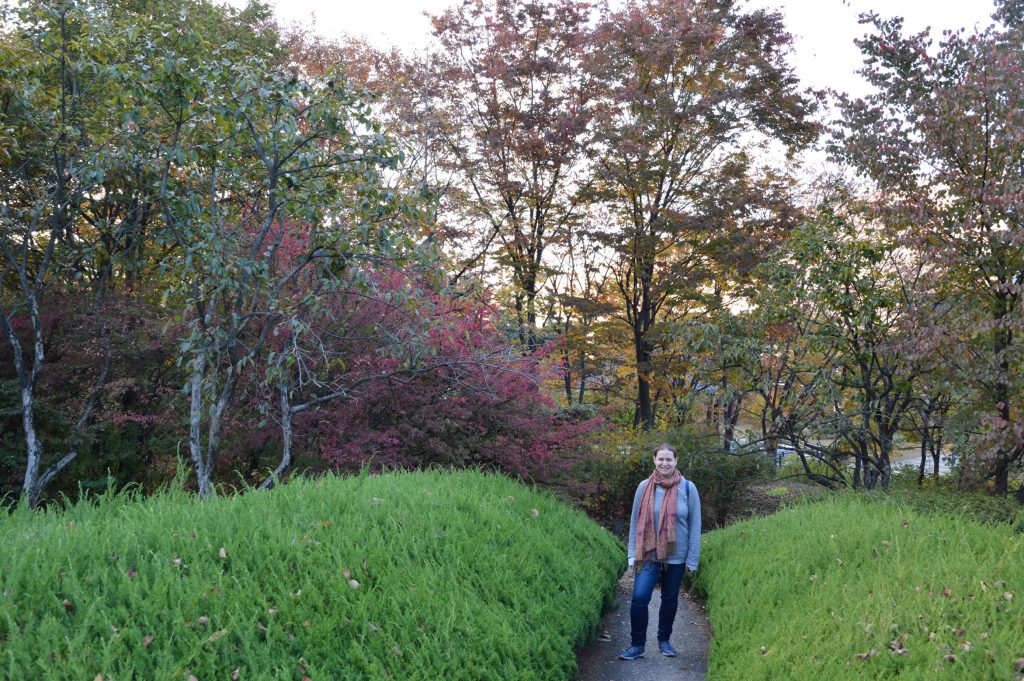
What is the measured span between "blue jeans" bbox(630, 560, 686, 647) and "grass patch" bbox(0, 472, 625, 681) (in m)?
0.39

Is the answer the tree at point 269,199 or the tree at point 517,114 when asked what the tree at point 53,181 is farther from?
the tree at point 517,114

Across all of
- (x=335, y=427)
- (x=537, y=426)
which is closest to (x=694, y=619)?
(x=537, y=426)

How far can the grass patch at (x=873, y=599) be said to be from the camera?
379 centimetres

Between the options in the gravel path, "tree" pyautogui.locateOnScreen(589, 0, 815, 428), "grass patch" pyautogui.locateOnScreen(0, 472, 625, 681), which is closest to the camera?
"grass patch" pyautogui.locateOnScreen(0, 472, 625, 681)

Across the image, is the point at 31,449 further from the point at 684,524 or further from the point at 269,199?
the point at 684,524

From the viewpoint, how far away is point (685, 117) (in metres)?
14.8

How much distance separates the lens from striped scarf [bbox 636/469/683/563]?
5324mm

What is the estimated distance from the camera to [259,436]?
771 cm

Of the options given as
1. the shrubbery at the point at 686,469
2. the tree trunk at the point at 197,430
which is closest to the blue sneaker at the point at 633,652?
the tree trunk at the point at 197,430

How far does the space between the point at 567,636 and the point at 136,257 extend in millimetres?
8674

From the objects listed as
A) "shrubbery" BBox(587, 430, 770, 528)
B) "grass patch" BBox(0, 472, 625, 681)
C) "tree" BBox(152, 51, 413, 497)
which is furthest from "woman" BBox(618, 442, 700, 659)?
"shrubbery" BBox(587, 430, 770, 528)

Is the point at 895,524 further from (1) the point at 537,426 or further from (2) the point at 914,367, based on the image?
(1) the point at 537,426

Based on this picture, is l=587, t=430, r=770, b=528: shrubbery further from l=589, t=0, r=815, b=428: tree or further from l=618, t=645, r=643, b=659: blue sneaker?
l=618, t=645, r=643, b=659: blue sneaker

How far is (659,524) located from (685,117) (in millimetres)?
11505
